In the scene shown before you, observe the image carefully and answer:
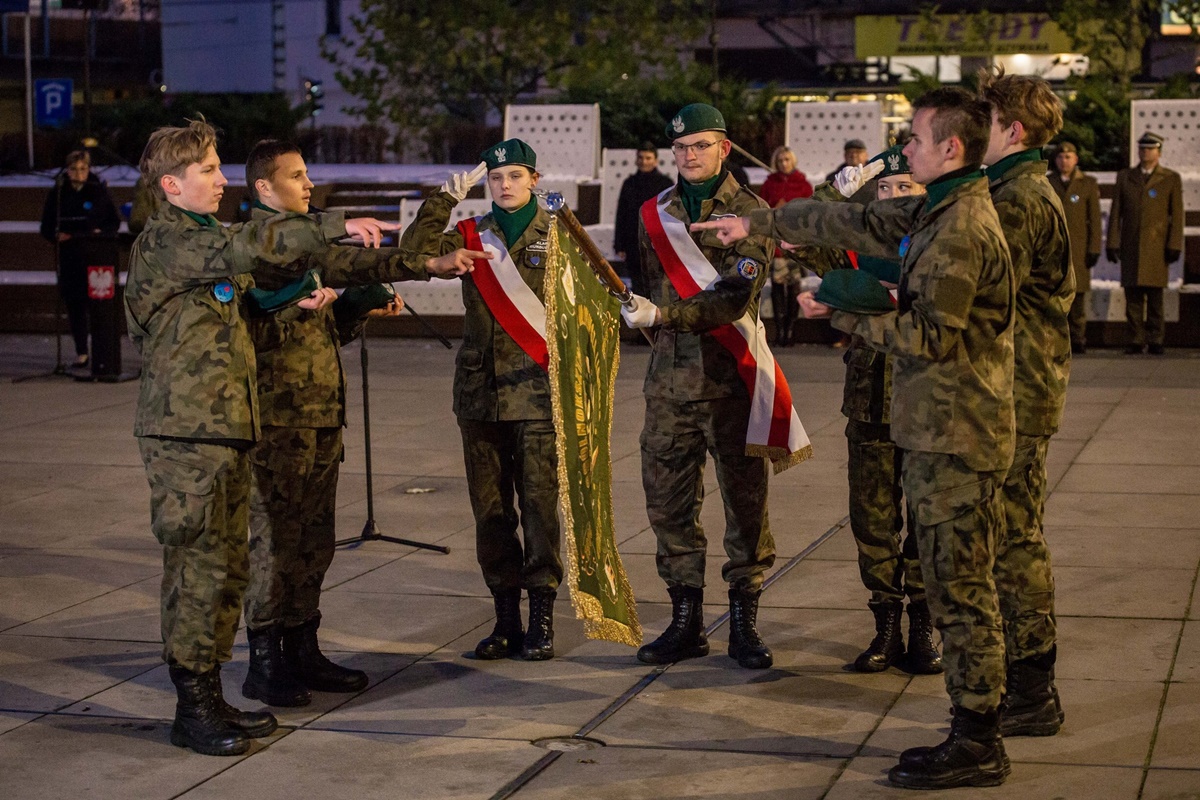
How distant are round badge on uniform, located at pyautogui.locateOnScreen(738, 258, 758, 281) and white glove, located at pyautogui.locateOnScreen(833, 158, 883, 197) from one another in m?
0.43

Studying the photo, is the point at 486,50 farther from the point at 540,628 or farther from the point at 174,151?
the point at 174,151

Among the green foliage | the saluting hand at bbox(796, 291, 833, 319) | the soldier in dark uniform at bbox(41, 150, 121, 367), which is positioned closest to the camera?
the saluting hand at bbox(796, 291, 833, 319)

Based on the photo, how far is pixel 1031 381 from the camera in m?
5.76

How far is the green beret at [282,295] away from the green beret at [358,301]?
536 millimetres

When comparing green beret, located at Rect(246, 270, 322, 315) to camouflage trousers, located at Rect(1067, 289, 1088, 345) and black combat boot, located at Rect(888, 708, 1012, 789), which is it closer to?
black combat boot, located at Rect(888, 708, 1012, 789)

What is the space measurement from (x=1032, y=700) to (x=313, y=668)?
257 centimetres

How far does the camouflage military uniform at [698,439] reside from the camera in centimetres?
673

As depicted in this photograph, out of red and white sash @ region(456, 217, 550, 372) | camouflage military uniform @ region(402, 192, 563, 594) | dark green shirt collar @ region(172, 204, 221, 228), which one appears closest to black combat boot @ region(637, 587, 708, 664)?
camouflage military uniform @ region(402, 192, 563, 594)

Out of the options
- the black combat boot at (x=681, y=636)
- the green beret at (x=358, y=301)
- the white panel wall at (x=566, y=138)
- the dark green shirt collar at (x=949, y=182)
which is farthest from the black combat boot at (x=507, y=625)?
the white panel wall at (x=566, y=138)

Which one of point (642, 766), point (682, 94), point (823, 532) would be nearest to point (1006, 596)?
point (642, 766)

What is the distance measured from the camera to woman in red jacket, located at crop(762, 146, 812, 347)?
54.2 ft

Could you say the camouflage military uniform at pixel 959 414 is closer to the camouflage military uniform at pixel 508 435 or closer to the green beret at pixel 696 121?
the green beret at pixel 696 121

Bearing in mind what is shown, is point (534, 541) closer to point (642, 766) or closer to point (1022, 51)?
point (642, 766)

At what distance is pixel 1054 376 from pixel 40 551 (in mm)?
5358
